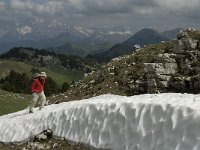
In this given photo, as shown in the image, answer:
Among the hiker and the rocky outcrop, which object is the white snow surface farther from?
the rocky outcrop

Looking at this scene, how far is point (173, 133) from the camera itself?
686 inches

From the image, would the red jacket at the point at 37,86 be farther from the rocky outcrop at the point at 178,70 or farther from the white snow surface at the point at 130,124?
the rocky outcrop at the point at 178,70

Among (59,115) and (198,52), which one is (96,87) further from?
(59,115)

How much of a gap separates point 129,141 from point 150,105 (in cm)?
200

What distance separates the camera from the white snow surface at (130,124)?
17.2 m

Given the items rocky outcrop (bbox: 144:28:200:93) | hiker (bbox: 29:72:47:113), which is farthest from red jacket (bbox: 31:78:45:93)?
rocky outcrop (bbox: 144:28:200:93)

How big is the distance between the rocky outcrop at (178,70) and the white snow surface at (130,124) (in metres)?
12.8

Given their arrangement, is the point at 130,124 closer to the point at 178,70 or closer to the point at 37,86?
the point at 37,86

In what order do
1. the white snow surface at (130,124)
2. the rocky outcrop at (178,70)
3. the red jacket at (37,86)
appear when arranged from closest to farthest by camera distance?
1. the white snow surface at (130,124)
2. the red jacket at (37,86)
3. the rocky outcrop at (178,70)

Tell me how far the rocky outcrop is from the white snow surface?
1277 centimetres

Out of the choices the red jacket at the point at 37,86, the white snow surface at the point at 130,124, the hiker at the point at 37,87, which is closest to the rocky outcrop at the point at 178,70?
the hiker at the point at 37,87

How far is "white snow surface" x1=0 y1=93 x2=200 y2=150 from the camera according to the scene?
17.2 metres

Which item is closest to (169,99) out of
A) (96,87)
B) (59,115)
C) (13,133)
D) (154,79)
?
(59,115)

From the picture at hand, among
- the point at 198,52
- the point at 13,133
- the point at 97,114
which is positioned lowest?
the point at 13,133
